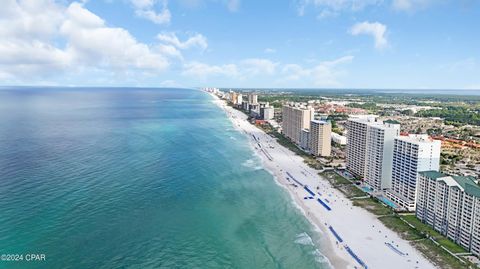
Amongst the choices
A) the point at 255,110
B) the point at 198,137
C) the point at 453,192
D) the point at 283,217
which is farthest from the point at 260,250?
the point at 255,110

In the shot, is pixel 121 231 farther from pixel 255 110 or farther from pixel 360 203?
pixel 255 110

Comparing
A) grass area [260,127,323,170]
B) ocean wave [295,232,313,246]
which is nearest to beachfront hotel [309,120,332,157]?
grass area [260,127,323,170]

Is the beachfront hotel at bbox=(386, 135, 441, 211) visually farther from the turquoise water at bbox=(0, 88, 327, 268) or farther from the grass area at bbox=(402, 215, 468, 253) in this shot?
the turquoise water at bbox=(0, 88, 327, 268)

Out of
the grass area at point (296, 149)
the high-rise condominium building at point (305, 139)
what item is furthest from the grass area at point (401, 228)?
the high-rise condominium building at point (305, 139)

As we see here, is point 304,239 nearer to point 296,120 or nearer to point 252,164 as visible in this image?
point 252,164

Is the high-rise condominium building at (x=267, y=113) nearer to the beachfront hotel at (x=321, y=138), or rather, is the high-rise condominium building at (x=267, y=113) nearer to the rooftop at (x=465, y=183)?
the beachfront hotel at (x=321, y=138)
